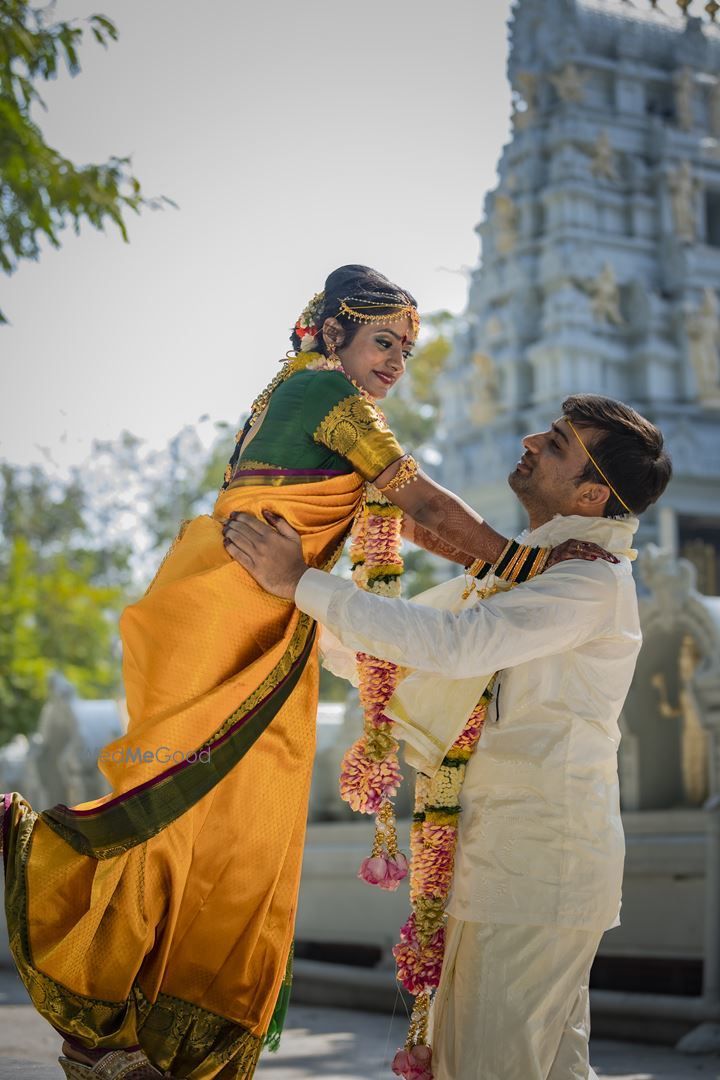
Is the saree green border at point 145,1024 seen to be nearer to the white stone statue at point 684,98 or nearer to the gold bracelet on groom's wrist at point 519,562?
the gold bracelet on groom's wrist at point 519,562

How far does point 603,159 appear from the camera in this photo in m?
18.9

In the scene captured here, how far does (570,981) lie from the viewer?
133 inches

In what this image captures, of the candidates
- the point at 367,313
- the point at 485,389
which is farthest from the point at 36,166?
the point at 485,389

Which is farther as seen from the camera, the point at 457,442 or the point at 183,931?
the point at 457,442

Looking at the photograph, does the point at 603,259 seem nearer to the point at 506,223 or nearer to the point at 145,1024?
the point at 506,223

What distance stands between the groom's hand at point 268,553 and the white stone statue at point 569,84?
1684cm

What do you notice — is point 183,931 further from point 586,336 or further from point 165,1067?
point 586,336

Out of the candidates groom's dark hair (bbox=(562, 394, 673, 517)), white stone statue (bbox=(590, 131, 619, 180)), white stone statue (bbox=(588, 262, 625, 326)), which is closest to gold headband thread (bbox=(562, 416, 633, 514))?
groom's dark hair (bbox=(562, 394, 673, 517))

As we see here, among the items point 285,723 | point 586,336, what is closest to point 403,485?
point 285,723

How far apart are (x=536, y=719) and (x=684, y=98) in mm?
17922

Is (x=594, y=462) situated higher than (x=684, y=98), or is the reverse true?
(x=684, y=98)

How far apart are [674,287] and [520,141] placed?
10.3ft

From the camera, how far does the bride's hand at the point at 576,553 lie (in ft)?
11.6

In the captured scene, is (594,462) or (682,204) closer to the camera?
(594,462)
